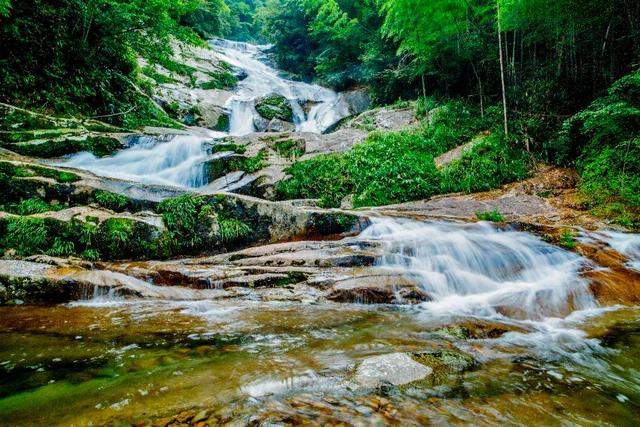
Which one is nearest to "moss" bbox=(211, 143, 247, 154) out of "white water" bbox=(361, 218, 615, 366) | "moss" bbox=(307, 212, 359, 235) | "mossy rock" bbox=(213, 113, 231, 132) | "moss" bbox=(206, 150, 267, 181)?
"moss" bbox=(206, 150, 267, 181)

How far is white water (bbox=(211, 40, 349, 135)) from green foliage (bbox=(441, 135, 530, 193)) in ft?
36.4

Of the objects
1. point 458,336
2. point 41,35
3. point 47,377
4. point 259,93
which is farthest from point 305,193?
point 259,93

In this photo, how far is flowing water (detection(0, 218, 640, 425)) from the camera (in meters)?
2.01

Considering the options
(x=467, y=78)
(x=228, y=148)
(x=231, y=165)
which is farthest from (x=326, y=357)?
(x=467, y=78)

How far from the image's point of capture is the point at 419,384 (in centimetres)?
230

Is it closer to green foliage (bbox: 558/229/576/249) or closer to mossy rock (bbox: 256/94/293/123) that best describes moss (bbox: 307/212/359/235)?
green foliage (bbox: 558/229/576/249)

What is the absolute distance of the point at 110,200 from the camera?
266 inches

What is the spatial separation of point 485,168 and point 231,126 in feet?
44.4

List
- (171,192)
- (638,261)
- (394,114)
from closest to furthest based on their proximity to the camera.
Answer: (638,261) < (171,192) < (394,114)

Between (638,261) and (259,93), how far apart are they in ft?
69.4

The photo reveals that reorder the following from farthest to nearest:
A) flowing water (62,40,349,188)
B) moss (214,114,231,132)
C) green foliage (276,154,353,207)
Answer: moss (214,114,231,132)
green foliage (276,154,353,207)
flowing water (62,40,349,188)

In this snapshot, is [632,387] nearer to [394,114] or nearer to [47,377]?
[47,377]

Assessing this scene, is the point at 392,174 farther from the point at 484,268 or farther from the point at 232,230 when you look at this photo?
the point at 232,230


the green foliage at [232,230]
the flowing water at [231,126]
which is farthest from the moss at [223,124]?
the green foliage at [232,230]
